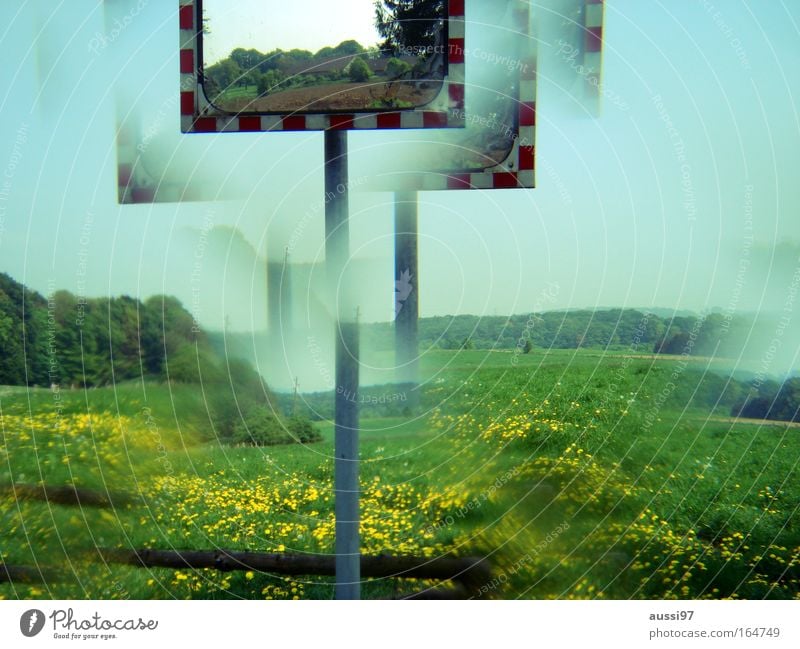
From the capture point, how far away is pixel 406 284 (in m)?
4.88

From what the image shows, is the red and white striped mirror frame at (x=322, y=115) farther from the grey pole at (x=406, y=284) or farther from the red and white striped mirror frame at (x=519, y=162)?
the grey pole at (x=406, y=284)

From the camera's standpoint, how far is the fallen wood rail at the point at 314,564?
16.6 ft

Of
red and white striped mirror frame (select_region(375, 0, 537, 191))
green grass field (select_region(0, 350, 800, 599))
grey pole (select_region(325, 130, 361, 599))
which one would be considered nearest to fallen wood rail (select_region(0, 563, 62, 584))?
green grass field (select_region(0, 350, 800, 599))

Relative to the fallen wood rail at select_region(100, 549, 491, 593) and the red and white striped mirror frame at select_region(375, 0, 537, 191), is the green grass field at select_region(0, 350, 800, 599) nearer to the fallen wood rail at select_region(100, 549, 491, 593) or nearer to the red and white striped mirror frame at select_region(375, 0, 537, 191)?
the fallen wood rail at select_region(100, 549, 491, 593)

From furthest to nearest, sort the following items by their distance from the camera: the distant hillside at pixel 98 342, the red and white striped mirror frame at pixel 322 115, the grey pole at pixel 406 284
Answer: the distant hillside at pixel 98 342 → the grey pole at pixel 406 284 → the red and white striped mirror frame at pixel 322 115

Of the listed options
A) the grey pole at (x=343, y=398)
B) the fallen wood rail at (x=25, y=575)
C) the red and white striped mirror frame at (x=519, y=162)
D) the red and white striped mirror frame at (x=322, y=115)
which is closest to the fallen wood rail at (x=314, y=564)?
the fallen wood rail at (x=25, y=575)

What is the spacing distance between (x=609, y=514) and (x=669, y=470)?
556mm

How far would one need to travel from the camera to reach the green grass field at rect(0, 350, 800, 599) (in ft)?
17.5

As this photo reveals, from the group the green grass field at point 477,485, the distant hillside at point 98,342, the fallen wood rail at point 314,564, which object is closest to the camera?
the fallen wood rail at point 314,564

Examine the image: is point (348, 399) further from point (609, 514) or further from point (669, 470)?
point (669, 470)

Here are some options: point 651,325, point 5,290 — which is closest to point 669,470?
point 651,325

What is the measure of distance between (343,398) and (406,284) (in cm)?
98

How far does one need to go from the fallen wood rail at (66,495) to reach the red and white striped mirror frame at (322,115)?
9.20 feet

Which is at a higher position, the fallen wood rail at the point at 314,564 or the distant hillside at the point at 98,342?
the distant hillside at the point at 98,342
